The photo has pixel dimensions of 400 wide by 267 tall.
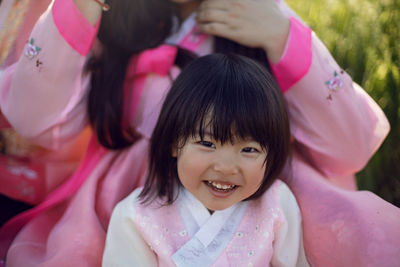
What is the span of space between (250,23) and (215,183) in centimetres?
56

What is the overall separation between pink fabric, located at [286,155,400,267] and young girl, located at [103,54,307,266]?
46 millimetres

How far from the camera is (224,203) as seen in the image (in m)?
1.07

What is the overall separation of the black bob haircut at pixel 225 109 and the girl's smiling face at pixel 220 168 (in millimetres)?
21

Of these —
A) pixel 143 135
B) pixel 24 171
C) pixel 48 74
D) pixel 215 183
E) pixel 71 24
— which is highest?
pixel 71 24

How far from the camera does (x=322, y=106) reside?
1.38 meters

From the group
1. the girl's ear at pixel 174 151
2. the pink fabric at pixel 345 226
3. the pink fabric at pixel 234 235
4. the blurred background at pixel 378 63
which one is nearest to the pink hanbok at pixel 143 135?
the pink fabric at pixel 345 226

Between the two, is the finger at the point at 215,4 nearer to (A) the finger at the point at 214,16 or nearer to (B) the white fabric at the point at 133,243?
(A) the finger at the point at 214,16

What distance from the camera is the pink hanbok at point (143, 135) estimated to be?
48.3 inches

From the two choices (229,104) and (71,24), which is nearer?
(229,104)

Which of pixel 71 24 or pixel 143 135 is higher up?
pixel 71 24

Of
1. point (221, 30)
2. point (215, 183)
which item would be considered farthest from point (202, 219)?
point (221, 30)

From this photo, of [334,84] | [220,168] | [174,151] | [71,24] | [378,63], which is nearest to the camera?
[220,168]

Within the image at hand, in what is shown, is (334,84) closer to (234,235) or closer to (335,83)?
(335,83)

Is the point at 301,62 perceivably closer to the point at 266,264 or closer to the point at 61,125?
the point at 266,264
